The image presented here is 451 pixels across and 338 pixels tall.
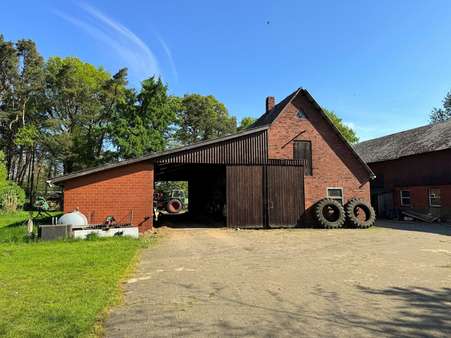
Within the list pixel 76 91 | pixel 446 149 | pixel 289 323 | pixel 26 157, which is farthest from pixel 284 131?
pixel 26 157

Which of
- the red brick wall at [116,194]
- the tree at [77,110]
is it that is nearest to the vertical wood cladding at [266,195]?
the red brick wall at [116,194]

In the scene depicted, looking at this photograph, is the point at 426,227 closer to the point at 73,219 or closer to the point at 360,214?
the point at 360,214

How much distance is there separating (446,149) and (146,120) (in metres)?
30.0

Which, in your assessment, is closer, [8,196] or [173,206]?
[8,196]

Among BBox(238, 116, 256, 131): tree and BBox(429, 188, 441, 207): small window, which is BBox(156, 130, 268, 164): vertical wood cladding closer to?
BBox(429, 188, 441, 207): small window

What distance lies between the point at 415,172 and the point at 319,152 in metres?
12.1

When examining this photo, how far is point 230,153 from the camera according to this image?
62.9 ft

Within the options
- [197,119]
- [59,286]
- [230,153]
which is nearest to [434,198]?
[230,153]

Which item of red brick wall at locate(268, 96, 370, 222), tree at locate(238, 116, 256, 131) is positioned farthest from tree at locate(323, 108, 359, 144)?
red brick wall at locate(268, 96, 370, 222)

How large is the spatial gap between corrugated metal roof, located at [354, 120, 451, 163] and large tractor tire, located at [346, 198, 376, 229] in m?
9.25

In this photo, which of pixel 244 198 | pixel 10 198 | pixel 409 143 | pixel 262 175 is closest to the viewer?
pixel 244 198

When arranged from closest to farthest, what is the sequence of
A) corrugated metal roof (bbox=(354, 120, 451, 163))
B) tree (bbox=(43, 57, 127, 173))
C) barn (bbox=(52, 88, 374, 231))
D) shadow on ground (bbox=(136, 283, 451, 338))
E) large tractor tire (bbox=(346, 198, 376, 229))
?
shadow on ground (bbox=(136, 283, 451, 338)) < barn (bbox=(52, 88, 374, 231)) < large tractor tire (bbox=(346, 198, 376, 229)) < corrugated metal roof (bbox=(354, 120, 451, 163)) < tree (bbox=(43, 57, 127, 173))

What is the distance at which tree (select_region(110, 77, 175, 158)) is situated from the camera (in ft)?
134

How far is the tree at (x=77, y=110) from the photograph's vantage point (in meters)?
42.9
